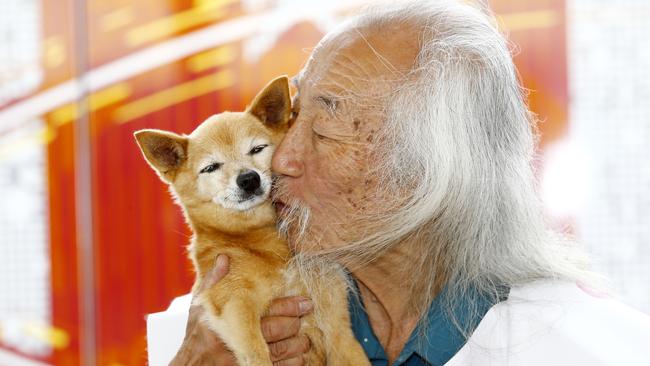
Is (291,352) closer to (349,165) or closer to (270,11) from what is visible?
(349,165)

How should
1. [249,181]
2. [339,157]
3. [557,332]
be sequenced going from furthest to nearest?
[249,181]
[339,157]
[557,332]

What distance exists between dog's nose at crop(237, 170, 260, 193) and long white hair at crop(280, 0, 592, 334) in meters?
0.20

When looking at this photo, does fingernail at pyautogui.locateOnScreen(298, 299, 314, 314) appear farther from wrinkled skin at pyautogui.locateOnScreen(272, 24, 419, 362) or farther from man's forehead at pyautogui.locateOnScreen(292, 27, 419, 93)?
man's forehead at pyautogui.locateOnScreen(292, 27, 419, 93)

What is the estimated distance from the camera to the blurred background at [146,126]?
2.62 m

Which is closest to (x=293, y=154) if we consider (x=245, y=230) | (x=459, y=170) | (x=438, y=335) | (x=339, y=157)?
(x=339, y=157)

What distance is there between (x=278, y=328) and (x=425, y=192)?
1.20 ft

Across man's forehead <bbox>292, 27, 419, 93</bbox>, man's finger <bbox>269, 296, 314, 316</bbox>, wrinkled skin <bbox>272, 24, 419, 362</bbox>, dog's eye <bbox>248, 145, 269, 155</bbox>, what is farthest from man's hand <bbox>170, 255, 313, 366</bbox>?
man's forehead <bbox>292, 27, 419, 93</bbox>

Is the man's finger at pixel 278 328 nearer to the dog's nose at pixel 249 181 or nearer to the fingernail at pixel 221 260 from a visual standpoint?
the fingernail at pixel 221 260

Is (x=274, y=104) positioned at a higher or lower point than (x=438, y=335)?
higher

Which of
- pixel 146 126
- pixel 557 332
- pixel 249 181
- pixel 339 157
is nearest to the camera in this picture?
pixel 557 332

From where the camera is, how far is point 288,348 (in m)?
1.38

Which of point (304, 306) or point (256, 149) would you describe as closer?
point (304, 306)

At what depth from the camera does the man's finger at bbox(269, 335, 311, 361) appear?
137 cm

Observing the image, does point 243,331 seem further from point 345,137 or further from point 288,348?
point 345,137
